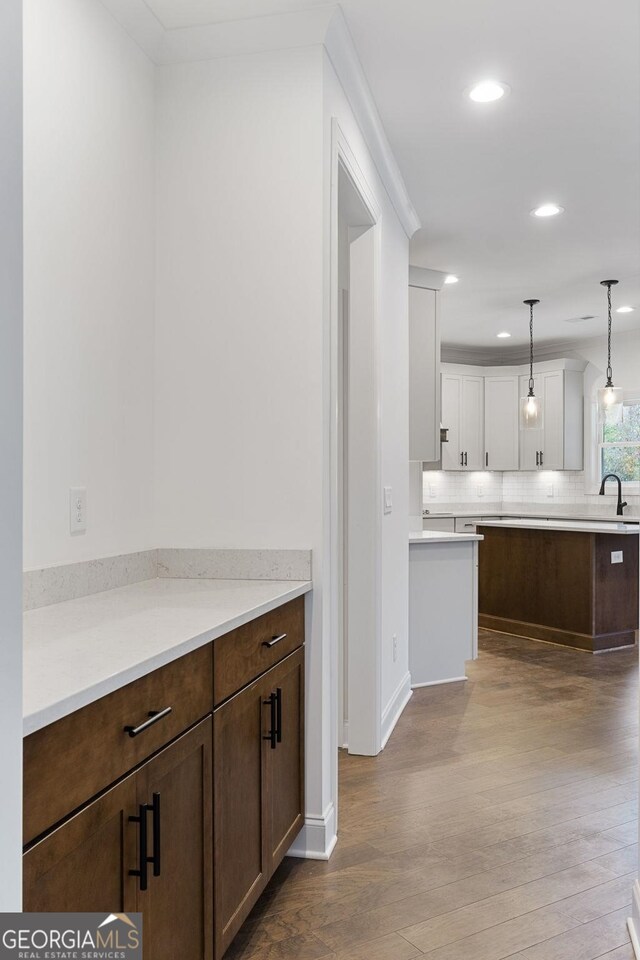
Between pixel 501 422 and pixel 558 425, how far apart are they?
78 centimetres

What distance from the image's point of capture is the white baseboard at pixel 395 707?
3.61 meters

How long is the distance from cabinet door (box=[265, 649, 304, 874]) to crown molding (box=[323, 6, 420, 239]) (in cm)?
203

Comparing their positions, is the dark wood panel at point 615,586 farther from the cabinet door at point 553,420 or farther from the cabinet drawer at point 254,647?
the cabinet drawer at point 254,647

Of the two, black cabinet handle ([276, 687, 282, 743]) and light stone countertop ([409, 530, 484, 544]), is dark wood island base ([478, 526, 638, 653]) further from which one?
black cabinet handle ([276, 687, 282, 743])

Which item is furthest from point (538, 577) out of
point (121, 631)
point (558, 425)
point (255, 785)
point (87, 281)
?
point (121, 631)

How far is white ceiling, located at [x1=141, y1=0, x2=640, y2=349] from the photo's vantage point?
248 cm

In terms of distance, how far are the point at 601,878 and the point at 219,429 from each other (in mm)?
1892

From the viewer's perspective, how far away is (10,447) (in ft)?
2.88

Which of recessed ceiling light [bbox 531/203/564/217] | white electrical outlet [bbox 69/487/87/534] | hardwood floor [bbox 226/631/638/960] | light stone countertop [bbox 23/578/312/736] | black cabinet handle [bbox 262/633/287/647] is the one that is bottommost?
hardwood floor [bbox 226/631/638/960]

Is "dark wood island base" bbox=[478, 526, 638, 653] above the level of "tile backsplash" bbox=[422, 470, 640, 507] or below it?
below

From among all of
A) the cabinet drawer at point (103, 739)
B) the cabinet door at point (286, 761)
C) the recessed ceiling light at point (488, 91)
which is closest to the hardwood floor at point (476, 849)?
the cabinet door at point (286, 761)

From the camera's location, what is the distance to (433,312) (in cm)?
516

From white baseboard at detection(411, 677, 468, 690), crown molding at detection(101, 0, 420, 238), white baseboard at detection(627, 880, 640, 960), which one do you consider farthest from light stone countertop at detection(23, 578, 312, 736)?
white baseboard at detection(411, 677, 468, 690)

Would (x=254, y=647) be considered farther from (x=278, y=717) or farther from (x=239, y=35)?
(x=239, y=35)
